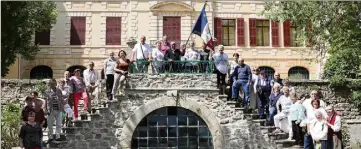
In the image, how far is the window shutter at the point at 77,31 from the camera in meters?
28.8

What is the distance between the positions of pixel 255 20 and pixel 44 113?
17362 millimetres

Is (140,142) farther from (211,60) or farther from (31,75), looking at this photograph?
(31,75)

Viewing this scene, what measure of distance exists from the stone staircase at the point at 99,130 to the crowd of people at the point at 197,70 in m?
0.24

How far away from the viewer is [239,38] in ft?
96.2

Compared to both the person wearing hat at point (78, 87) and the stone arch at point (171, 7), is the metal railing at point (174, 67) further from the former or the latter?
the stone arch at point (171, 7)

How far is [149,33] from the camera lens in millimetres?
28703

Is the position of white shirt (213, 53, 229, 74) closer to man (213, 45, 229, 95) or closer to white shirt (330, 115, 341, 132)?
man (213, 45, 229, 95)

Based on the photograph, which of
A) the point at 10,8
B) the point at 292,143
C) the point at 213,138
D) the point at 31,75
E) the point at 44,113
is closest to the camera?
the point at 44,113

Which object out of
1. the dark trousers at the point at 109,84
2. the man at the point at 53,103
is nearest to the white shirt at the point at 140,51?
the dark trousers at the point at 109,84

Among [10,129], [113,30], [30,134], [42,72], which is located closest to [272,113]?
[30,134]

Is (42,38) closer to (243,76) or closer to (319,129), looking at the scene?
(243,76)

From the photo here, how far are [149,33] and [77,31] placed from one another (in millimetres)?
3869

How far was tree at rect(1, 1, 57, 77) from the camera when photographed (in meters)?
18.5

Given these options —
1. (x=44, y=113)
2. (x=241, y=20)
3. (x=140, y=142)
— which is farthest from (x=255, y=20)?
(x=44, y=113)
